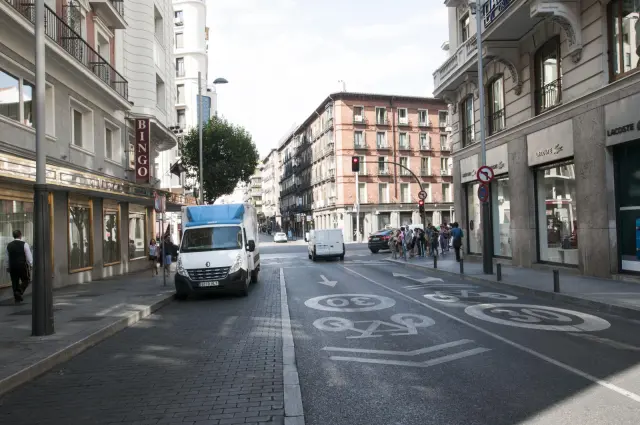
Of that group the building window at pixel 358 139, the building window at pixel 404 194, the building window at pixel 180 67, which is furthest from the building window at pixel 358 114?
the building window at pixel 180 67

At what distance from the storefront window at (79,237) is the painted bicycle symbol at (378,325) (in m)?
11.6

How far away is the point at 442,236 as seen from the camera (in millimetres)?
31359

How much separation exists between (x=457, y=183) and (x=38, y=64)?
66.1 feet

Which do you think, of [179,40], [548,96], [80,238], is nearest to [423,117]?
[179,40]

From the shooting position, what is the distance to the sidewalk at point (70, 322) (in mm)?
6500

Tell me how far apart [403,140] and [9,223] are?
50.9 m

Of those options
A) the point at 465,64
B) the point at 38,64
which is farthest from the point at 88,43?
the point at 465,64

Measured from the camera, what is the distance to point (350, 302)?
11648 mm

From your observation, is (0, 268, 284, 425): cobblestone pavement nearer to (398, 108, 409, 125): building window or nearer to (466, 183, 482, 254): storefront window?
(466, 183, 482, 254): storefront window

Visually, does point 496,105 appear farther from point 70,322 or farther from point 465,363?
point 70,322

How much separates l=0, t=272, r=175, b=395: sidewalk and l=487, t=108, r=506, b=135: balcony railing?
14.2 meters

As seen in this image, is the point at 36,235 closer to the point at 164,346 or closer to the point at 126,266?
the point at 164,346

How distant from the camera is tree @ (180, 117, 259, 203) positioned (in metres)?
43.0

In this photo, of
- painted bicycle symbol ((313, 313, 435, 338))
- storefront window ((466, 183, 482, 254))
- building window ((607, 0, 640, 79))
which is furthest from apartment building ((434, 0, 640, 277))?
painted bicycle symbol ((313, 313, 435, 338))
